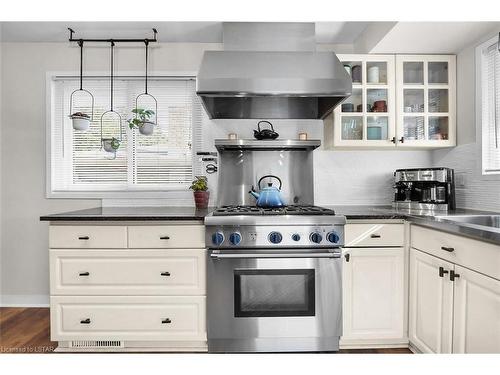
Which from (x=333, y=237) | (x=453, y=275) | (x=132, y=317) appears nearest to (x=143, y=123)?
(x=132, y=317)

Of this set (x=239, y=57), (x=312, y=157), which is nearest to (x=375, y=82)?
(x=312, y=157)

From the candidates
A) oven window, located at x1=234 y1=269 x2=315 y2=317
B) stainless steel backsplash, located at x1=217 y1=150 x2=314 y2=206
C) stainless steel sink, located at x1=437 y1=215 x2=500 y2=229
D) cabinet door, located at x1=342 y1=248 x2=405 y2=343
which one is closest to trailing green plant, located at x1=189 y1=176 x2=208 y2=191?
stainless steel backsplash, located at x1=217 y1=150 x2=314 y2=206

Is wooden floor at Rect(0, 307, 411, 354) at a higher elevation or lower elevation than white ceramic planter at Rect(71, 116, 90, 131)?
lower

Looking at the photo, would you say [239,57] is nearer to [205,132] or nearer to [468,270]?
[205,132]

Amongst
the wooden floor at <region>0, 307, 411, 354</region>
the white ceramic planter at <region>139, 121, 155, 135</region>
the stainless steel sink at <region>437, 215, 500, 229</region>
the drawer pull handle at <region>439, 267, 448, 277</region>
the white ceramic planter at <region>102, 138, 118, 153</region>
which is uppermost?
the white ceramic planter at <region>139, 121, 155, 135</region>

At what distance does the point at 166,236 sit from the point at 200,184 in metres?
0.68

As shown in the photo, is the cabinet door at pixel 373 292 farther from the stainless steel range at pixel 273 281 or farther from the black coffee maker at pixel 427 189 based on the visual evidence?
the black coffee maker at pixel 427 189

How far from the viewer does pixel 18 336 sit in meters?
2.38

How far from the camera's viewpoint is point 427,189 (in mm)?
2420

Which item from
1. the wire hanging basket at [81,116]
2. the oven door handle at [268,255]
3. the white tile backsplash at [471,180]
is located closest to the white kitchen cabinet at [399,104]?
the white tile backsplash at [471,180]

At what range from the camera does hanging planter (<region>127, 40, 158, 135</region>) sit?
8.98ft

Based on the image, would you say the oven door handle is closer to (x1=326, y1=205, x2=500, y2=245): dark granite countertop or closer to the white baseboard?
(x1=326, y1=205, x2=500, y2=245): dark granite countertop

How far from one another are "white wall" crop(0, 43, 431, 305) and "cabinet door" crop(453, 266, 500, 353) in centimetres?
133
